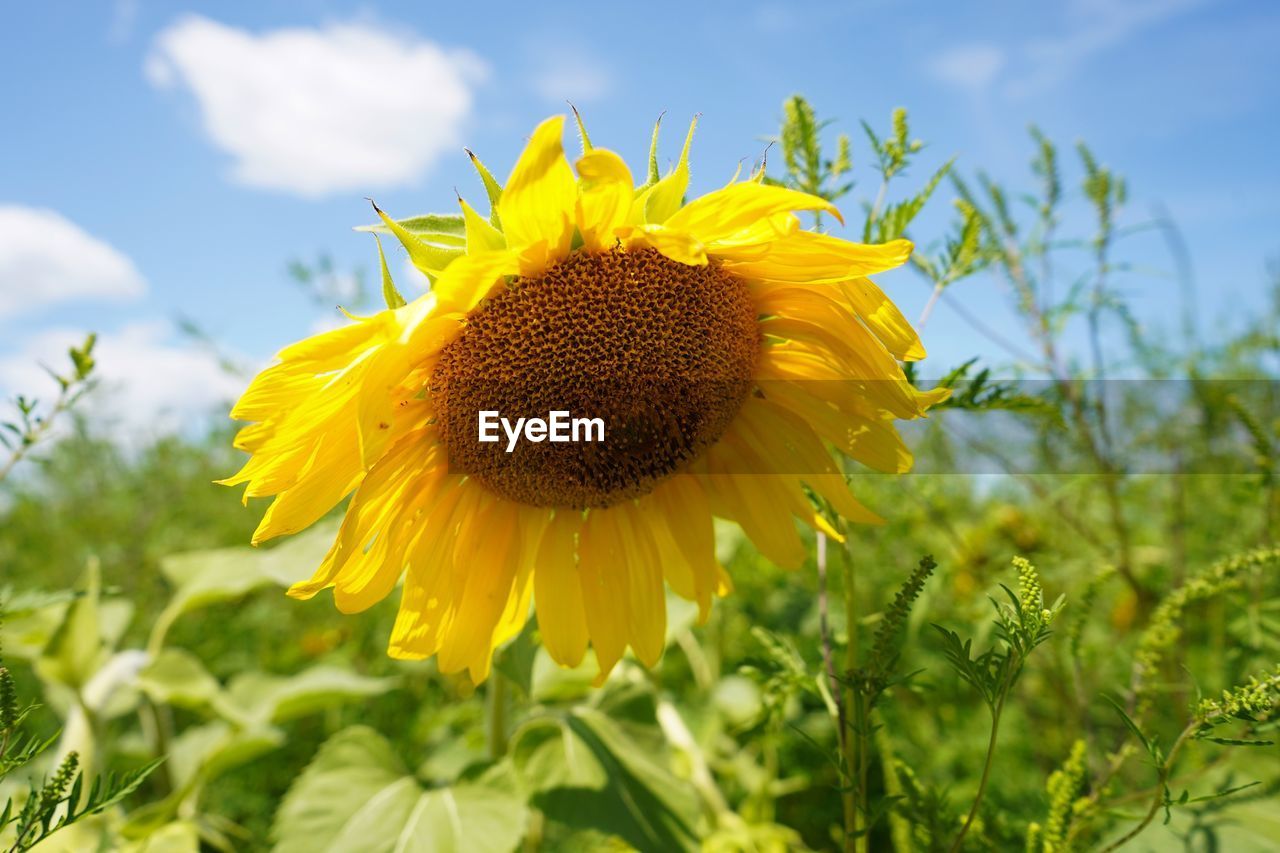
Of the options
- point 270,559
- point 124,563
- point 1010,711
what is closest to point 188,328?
point 124,563

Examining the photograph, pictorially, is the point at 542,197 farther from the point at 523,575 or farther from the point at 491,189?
the point at 523,575

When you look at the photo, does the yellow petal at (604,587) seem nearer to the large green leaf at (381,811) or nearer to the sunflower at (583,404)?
the sunflower at (583,404)

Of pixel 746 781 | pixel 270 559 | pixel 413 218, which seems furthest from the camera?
pixel 746 781

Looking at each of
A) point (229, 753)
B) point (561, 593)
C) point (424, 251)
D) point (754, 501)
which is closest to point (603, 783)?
point (561, 593)

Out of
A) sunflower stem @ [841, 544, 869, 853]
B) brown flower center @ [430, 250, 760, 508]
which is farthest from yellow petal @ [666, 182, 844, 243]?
sunflower stem @ [841, 544, 869, 853]

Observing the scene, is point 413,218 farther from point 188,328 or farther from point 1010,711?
point 188,328

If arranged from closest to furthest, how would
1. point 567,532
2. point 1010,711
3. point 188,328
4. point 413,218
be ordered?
point 413,218
point 567,532
point 1010,711
point 188,328

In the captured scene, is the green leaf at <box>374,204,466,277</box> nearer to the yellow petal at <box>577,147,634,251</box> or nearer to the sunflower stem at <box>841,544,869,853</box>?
the yellow petal at <box>577,147,634,251</box>
